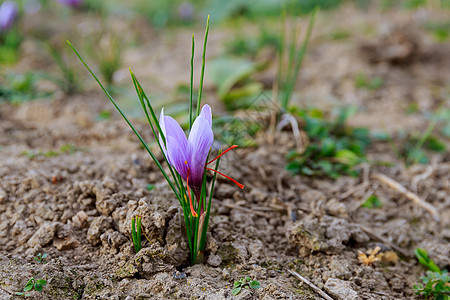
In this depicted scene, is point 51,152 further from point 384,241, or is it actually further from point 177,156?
point 384,241

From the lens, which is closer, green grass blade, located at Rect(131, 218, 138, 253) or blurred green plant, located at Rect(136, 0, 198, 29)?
green grass blade, located at Rect(131, 218, 138, 253)

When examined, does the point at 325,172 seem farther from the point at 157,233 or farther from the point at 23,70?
the point at 23,70

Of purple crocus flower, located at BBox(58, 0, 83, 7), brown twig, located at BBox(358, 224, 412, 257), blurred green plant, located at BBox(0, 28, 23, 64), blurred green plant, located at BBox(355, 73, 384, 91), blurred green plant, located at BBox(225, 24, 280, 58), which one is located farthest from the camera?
purple crocus flower, located at BBox(58, 0, 83, 7)

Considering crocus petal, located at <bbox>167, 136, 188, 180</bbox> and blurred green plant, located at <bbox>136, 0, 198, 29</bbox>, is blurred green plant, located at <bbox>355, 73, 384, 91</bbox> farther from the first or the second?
blurred green plant, located at <bbox>136, 0, 198, 29</bbox>

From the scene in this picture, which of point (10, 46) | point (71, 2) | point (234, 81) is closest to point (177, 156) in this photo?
point (234, 81)

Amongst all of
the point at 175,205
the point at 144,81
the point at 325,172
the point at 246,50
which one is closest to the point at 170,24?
the point at 246,50

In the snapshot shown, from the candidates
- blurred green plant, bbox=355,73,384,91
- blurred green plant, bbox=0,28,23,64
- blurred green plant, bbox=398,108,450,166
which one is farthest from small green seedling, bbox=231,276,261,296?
blurred green plant, bbox=0,28,23,64
